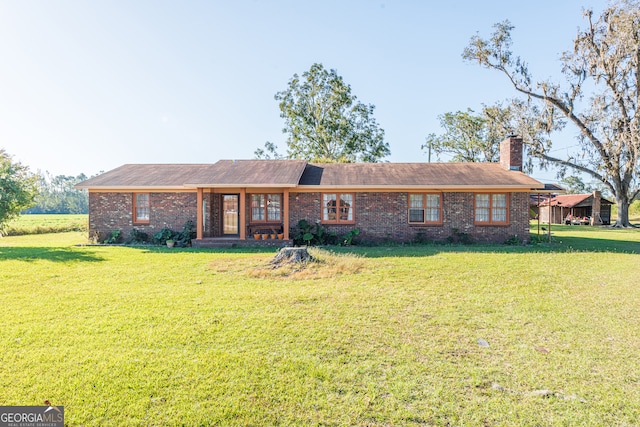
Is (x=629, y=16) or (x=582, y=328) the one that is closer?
(x=582, y=328)

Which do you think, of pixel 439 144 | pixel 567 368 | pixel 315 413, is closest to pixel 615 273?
pixel 567 368

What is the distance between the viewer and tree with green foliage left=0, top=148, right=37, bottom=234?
14.0m

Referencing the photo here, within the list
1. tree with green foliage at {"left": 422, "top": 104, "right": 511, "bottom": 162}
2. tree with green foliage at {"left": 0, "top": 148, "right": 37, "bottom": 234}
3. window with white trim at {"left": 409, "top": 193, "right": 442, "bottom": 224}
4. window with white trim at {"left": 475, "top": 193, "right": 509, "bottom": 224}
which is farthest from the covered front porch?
tree with green foliage at {"left": 422, "top": 104, "right": 511, "bottom": 162}

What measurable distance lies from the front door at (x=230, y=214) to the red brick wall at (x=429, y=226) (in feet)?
15.8

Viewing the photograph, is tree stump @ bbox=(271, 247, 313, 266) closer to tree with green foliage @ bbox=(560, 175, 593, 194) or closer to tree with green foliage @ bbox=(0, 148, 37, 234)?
tree with green foliage @ bbox=(0, 148, 37, 234)

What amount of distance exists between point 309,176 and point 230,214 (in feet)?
13.8

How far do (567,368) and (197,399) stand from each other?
383 cm

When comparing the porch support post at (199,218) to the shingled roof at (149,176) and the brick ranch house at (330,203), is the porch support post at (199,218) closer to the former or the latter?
the brick ranch house at (330,203)

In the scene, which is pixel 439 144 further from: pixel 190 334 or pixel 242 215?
pixel 190 334

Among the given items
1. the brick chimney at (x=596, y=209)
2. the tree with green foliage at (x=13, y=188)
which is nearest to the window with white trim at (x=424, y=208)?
the tree with green foliage at (x=13, y=188)

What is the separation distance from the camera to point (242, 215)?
1448 centimetres

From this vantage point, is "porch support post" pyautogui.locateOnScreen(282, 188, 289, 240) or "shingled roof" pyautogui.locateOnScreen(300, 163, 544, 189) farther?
"shingled roof" pyautogui.locateOnScreen(300, 163, 544, 189)

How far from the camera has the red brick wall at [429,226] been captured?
1506 centimetres

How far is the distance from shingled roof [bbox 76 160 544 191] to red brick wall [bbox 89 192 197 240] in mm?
597
